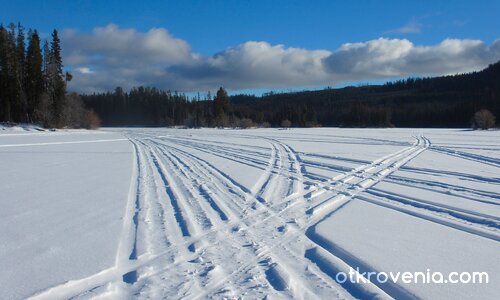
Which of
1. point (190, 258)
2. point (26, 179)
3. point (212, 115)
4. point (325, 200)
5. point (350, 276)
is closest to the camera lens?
point (350, 276)

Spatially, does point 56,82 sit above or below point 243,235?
above

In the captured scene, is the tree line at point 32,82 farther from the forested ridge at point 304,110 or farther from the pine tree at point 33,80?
the forested ridge at point 304,110

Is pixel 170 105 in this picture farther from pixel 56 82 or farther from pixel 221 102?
pixel 56 82

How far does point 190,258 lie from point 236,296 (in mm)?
1167

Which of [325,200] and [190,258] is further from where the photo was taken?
[325,200]

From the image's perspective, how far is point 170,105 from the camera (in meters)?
135

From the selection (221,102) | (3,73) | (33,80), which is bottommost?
(221,102)

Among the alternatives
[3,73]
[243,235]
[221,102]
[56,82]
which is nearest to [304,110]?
[221,102]

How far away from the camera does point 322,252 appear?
501 centimetres

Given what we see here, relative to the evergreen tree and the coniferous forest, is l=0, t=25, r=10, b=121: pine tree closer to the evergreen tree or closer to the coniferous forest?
the coniferous forest

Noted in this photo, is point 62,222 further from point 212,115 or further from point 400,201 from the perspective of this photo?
point 212,115

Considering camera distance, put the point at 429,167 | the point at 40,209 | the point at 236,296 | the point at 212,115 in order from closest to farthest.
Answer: the point at 236,296 → the point at 40,209 → the point at 429,167 → the point at 212,115

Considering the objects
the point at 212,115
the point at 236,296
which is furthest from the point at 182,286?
the point at 212,115

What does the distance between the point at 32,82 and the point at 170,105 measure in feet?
260
